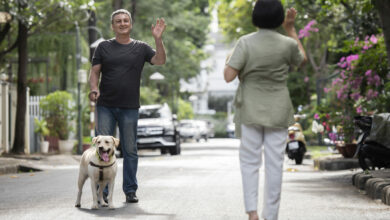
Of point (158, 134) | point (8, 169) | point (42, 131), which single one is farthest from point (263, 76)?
point (42, 131)

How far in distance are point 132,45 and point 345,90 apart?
35.2 feet

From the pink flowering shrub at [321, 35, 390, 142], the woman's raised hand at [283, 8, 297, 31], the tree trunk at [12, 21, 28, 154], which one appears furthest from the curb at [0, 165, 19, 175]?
the woman's raised hand at [283, 8, 297, 31]

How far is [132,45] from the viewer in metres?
8.80

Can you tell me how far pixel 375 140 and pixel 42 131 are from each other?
1593 centimetres

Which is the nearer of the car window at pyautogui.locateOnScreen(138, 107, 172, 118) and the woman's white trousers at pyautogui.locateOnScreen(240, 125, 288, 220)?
the woman's white trousers at pyautogui.locateOnScreen(240, 125, 288, 220)

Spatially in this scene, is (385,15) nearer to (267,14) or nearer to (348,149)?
(267,14)

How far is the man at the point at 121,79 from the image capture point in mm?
8688

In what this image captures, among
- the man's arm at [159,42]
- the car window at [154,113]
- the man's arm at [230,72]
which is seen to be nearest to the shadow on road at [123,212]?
the man's arm at [159,42]

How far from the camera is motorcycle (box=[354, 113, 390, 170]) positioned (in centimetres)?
1228

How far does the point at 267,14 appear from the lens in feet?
20.0

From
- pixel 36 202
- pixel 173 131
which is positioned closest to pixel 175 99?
pixel 173 131

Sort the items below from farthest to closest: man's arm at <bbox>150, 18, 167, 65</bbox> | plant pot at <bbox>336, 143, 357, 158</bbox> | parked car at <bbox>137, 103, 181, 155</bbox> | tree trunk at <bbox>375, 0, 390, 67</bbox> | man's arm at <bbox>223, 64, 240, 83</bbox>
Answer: parked car at <bbox>137, 103, 181, 155</bbox>
plant pot at <bbox>336, 143, 357, 158</bbox>
tree trunk at <bbox>375, 0, 390, 67</bbox>
man's arm at <bbox>150, 18, 167, 65</bbox>
man's arm at <bbox>223, 64, 240, 83</bbox>

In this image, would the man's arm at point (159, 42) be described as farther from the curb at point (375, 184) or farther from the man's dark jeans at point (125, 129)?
the curb at point (375, 184)

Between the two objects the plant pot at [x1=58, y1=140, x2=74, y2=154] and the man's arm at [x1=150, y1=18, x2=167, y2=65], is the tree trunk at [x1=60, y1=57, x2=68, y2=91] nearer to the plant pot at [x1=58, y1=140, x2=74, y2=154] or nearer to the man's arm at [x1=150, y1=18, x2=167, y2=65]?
the plant pot at [x1=58, y1=140, x2=74, y2=154]
